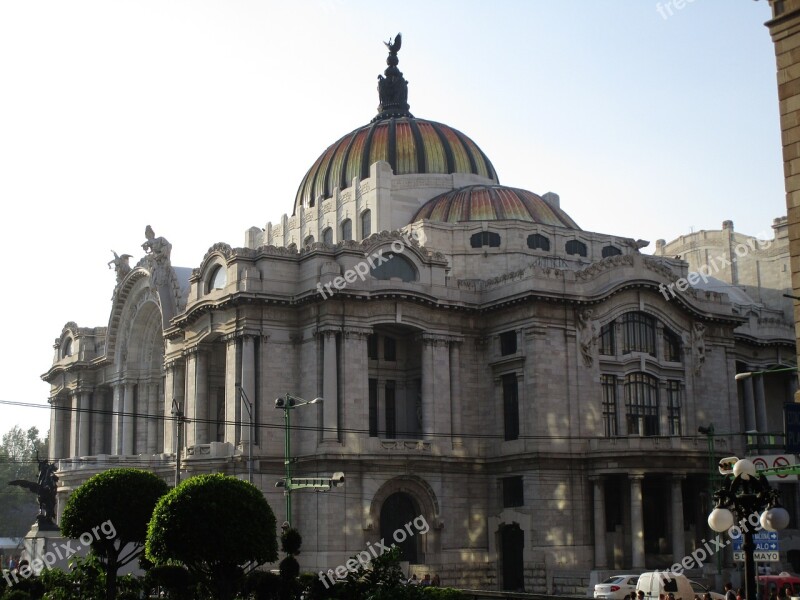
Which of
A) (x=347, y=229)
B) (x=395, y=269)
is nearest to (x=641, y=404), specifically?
(x=395, y=269)

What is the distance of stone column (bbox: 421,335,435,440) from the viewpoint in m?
60.1

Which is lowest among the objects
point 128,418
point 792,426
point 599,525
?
point 599,525

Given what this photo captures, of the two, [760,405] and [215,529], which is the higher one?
[760,405]

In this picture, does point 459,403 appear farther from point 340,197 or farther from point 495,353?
point 340,197

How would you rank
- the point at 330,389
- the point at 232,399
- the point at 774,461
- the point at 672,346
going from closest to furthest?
the point at 774,461, the point at 330,389, the point at 232,399, the point at 672,346

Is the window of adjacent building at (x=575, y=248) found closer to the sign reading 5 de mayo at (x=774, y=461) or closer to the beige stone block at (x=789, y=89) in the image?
the sign reading 5 de mayo at (x=774, y=461)

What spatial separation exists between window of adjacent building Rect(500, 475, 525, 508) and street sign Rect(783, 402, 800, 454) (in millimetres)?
37108

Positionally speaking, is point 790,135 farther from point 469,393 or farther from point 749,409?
point 749,409

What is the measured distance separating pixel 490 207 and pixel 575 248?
6.13 m

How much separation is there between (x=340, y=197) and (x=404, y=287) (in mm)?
19310

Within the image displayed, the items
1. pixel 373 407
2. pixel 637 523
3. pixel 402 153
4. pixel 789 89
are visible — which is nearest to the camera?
pixel 789 89

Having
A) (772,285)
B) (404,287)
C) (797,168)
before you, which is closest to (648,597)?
(797,168)

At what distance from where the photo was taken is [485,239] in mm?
69562
